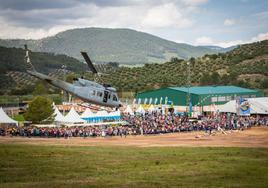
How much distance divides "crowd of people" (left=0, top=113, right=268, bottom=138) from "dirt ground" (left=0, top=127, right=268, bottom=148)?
1.57 meters

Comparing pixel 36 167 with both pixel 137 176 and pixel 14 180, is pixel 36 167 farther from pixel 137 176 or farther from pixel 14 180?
pixel 137 176

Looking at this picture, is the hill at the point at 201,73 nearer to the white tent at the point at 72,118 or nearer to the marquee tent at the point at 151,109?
the marquee tent at the point at 151,109

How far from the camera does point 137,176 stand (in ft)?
88.5

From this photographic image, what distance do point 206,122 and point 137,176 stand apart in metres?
34.0

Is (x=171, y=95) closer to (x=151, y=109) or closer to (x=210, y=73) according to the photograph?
(x=151, y=109)

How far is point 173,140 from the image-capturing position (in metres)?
49.4

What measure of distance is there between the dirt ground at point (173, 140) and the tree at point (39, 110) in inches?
663

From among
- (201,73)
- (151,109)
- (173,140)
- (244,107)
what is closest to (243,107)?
(244,107)

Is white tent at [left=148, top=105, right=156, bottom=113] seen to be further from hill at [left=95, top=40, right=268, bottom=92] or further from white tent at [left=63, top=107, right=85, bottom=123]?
hill at [left=95, top=40, right=268, bottom=92]

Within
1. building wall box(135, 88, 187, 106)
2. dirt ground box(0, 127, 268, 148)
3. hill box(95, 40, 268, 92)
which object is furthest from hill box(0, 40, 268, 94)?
dirt ground box(0, 127, 268, 148)

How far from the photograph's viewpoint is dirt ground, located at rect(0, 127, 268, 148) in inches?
1785

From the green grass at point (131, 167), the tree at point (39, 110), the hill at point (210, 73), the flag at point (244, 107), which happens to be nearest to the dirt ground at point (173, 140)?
the green grass at point (131, 167)

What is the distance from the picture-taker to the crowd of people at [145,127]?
169 ft

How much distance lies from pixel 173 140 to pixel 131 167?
1929 cm
